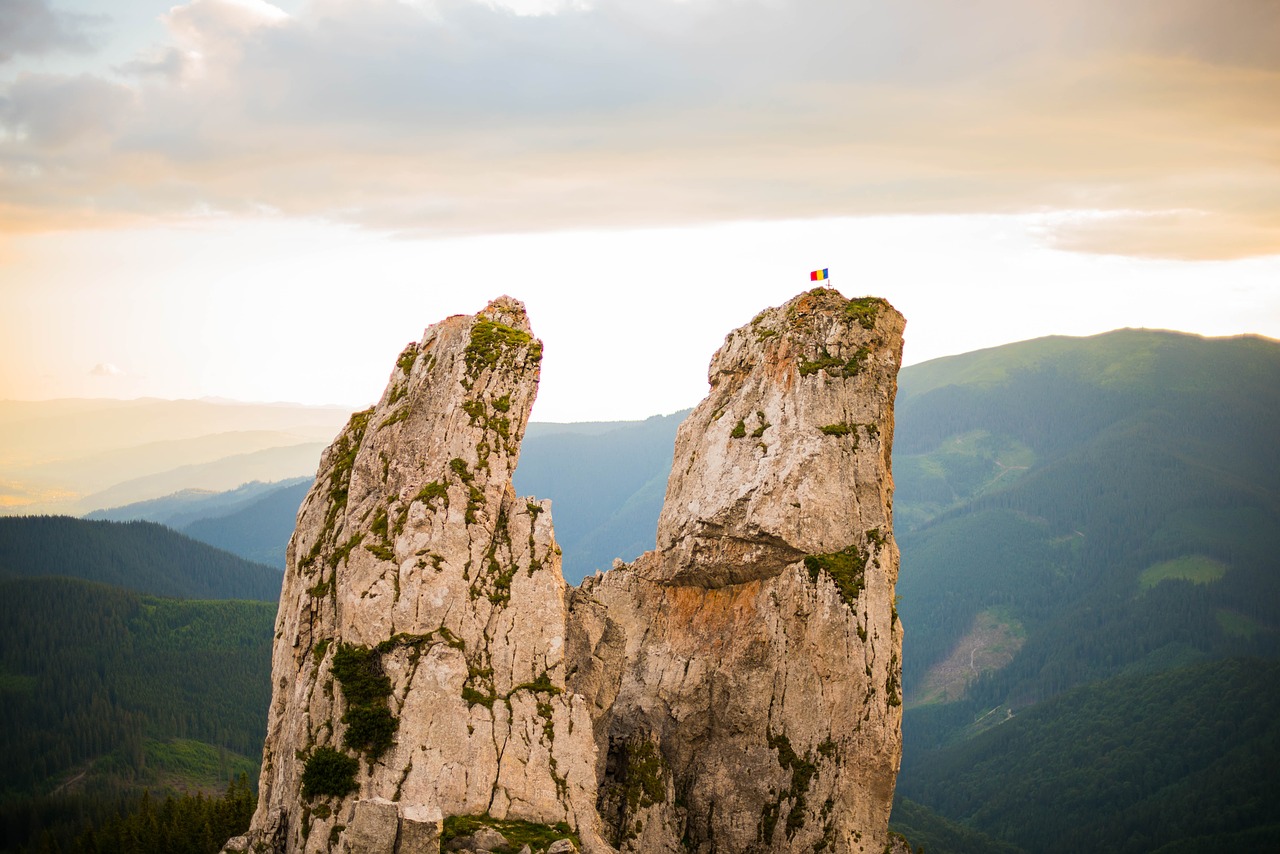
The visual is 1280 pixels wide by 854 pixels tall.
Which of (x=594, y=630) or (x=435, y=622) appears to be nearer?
(x=435, y=622)

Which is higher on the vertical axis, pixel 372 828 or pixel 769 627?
pixel 769 627

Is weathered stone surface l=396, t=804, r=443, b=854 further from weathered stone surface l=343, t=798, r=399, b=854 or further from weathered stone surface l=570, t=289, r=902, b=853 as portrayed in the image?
weathered stone surface l=570, t=289, r=902, b=853

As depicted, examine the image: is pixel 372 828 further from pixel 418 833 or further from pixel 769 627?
pixel 769 627

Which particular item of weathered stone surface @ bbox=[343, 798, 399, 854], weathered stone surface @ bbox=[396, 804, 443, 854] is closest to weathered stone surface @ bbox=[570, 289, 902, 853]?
weathered stone surface @ bbox=[396, 804, 443, 854]

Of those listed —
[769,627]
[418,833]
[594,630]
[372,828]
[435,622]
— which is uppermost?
[435,622]

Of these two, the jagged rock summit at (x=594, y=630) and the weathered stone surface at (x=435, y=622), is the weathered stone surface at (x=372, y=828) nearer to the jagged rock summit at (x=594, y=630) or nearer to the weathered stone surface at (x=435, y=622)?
the jagged rock summit at (x=594, y=630)

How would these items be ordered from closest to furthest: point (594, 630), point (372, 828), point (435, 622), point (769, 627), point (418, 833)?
point (418, 833)
point (372, 828)
point (435, 622)
point (594, 630)
point (769, 627)

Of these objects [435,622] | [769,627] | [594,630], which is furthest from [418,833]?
[769,627]

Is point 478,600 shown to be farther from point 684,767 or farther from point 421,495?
point 684,767

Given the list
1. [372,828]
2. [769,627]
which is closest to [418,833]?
[372,828]

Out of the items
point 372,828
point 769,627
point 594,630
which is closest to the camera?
point 372,828

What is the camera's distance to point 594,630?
77688 mm

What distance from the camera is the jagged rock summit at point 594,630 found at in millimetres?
65688

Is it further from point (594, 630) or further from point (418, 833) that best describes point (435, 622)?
point (594, 630)
